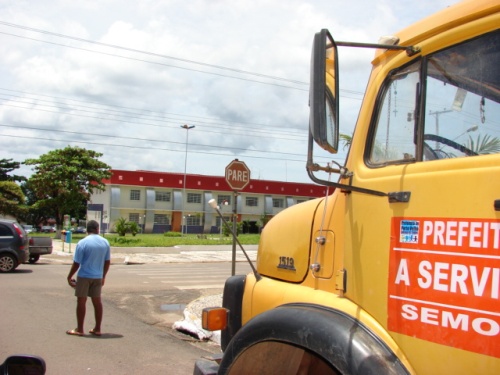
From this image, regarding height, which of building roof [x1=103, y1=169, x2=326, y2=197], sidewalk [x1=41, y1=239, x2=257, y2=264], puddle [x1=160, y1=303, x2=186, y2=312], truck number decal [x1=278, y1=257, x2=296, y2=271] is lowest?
sidewalk [x1=41, y1=239, x2=257, y2=264]

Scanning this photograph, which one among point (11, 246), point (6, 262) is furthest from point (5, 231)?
point (6, 262)

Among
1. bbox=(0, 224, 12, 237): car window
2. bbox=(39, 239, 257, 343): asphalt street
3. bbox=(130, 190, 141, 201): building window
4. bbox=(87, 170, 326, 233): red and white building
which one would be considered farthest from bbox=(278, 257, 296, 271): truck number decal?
bbox=(130, 190, 141, 201): building window

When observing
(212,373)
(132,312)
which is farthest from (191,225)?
(212,373)

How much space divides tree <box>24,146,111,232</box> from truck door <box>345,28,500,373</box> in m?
42.1

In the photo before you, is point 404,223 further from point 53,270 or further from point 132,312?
point 53,270

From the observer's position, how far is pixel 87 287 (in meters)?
7.57

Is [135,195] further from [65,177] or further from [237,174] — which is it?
[237,174]

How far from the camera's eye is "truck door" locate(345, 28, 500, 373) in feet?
6.15

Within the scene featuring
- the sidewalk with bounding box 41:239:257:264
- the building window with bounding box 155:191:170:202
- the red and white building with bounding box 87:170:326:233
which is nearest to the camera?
the sidewalk with bounding box 41:239:257:264

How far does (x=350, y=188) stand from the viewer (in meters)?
2.31

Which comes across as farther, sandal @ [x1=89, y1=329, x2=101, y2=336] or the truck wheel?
the truck wheel

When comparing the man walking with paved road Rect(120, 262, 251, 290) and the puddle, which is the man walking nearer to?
the puddle

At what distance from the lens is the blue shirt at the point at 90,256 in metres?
7.52

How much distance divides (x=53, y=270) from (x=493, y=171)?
695 inches
